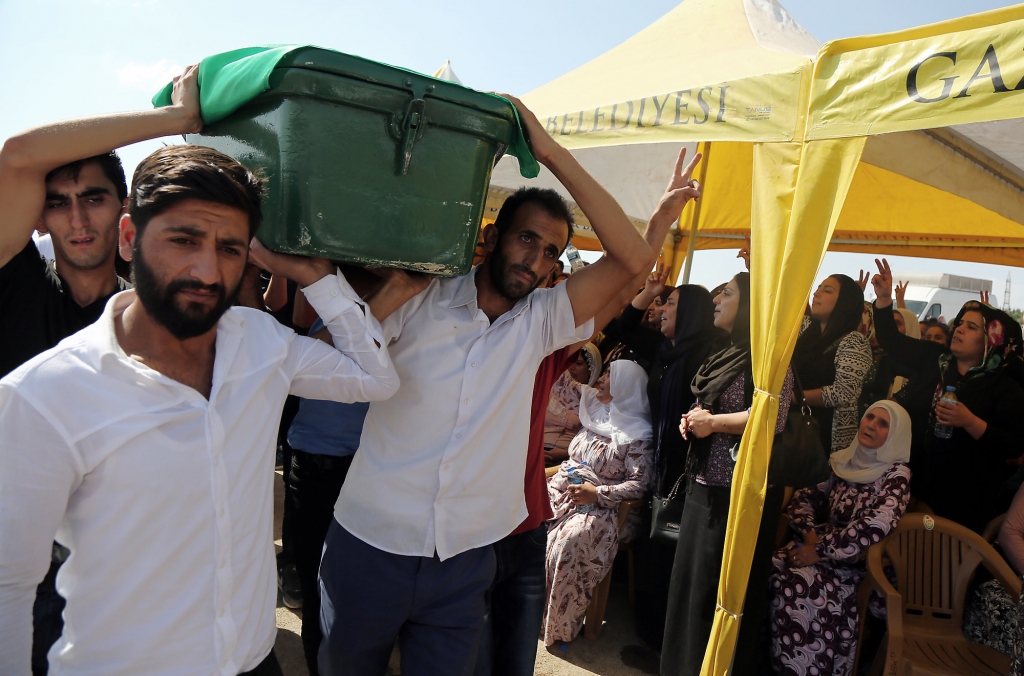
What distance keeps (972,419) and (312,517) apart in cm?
346

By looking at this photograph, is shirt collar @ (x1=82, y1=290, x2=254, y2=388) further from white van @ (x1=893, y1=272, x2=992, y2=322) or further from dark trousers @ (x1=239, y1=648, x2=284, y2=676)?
white van @ (x1=893, y1=272, x2=992, y2=322)

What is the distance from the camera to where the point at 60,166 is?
1417mm

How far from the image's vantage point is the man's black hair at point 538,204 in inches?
75.0

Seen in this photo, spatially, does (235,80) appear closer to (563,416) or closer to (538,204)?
(538,204)

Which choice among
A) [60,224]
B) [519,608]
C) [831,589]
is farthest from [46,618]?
[831,589]

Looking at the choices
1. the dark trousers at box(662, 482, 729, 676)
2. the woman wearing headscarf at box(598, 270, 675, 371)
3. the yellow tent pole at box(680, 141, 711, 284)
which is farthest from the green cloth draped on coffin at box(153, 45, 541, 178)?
the yellow tent pole at box(680, 141, 711, 284)

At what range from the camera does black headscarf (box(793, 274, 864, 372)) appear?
3.76 m

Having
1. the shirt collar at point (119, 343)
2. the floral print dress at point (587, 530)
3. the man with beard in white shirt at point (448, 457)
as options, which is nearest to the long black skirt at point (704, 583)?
the floral print dress at point (587, 530)

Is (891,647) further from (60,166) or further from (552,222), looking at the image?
(60,166)

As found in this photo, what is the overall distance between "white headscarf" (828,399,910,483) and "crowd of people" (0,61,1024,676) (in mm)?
21

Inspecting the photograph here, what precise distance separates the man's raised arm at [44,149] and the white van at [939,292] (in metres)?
17.1

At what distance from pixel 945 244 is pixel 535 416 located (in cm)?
571

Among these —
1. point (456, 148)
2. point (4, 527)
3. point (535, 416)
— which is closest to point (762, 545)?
point (535, 416)

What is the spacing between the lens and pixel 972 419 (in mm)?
3377
